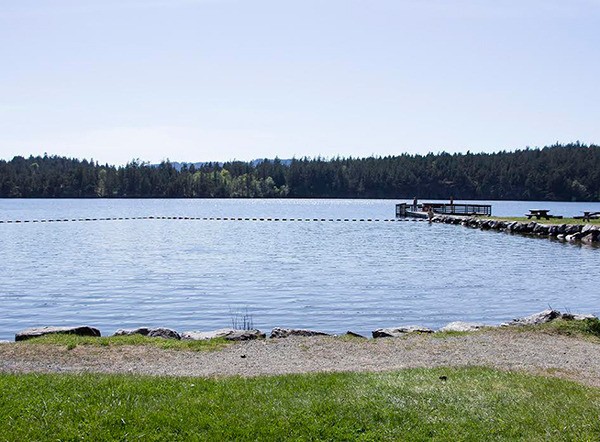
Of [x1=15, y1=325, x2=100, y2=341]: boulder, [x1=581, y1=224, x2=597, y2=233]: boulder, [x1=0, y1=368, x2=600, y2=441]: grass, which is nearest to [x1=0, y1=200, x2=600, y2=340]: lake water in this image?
[x1=581, y1=224, x2=597, y2=233]: boulder

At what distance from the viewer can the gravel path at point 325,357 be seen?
40.1ft

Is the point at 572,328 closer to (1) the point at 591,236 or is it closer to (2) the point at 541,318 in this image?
Answer: (2) the point at 541,318

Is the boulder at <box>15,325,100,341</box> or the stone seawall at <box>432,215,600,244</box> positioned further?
the stone seawall at <box>432,215,600,244</box>

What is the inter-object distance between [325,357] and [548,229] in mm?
47477

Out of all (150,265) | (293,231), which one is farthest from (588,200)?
(150,265)

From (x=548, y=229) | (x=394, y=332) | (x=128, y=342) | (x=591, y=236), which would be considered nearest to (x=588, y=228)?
(x=591, y=236)

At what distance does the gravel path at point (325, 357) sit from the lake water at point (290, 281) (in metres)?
5.02

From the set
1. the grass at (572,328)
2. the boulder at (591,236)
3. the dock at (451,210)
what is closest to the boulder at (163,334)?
the grass at (572,328)

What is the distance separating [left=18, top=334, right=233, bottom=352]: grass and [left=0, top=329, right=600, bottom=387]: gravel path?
24 cm

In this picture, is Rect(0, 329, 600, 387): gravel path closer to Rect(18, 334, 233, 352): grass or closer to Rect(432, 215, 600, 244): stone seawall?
Rect(18, 334, 233, 352): grass

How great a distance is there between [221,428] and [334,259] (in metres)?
31.6

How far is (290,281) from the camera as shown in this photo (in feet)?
99.5

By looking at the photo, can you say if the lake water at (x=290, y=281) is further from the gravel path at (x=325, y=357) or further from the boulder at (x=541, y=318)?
the gravel path at (x=325, y=357)

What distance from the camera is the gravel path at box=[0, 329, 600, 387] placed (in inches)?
481
